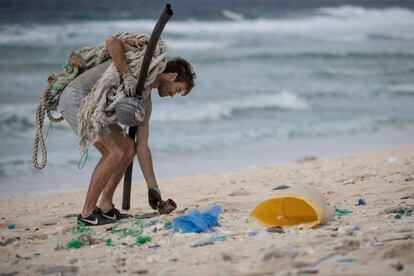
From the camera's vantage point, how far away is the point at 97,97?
559 centimetres

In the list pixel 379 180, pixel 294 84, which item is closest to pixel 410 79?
pixel 294 84

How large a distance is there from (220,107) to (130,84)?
9.64 meters

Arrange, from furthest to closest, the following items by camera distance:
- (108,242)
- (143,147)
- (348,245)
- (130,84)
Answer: (143,147)
(130,84)
(108,242)
(348,245)

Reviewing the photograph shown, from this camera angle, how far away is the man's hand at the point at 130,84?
5.57 meters

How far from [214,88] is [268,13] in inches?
686

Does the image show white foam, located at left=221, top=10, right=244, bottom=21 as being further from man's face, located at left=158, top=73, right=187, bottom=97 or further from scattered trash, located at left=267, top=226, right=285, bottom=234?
scattered trash, located at left=267, top=226, right=285, bottom=234

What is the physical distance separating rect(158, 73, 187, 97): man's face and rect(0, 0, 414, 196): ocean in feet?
11.9

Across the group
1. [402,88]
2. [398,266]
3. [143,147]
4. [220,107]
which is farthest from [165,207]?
[402,88]

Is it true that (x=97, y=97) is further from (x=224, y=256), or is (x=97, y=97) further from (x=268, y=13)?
(x=268, y=13)

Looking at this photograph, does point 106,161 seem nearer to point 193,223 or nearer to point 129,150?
point 129,150

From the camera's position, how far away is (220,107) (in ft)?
49.8

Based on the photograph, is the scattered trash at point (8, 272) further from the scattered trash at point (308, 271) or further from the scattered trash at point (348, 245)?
the scattered trash at point (348, 245)

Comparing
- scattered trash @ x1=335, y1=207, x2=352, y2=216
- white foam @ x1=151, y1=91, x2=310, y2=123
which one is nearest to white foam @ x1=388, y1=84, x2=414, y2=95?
white foam @ x1=151, y1=91, x2=310, y2=123

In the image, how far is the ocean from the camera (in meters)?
11.2
